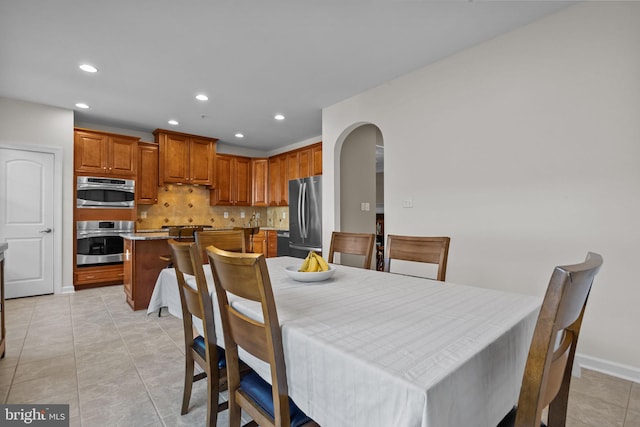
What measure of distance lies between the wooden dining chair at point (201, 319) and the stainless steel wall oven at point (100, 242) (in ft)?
12.8

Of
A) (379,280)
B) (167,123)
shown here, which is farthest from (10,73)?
(379,280)

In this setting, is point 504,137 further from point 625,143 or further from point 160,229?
point 160,229

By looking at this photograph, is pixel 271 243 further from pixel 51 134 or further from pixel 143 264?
pixel 51 134

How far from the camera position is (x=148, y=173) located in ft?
16.7

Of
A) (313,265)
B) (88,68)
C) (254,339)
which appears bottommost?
(254,339)

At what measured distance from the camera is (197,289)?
50.0 inches

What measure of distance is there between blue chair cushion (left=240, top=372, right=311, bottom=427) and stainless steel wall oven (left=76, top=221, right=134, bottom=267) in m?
4.48

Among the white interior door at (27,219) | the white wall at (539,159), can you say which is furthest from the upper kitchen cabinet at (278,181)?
the white interior door at (27,219)

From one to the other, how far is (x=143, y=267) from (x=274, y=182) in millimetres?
3134

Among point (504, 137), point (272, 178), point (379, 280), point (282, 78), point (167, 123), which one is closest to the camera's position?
point (379, 280)

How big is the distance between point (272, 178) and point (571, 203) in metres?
4.89

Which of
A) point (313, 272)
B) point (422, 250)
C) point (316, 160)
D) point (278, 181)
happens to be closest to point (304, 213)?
point (316, 160)

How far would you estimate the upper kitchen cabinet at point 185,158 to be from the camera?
5.20 meters

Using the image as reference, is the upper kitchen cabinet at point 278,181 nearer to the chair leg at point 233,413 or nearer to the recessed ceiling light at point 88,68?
the recessed ceiling light at point 88,68
